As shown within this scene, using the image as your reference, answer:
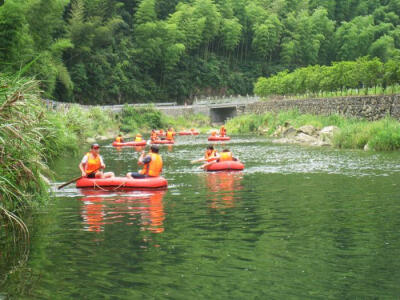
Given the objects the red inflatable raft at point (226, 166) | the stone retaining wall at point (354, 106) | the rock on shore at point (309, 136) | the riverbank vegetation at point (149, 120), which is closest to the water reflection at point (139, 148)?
the rock on shore at point (309, 136)

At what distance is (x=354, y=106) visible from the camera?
117ft

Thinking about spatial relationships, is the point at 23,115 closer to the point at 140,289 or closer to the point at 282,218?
the point at 140,289

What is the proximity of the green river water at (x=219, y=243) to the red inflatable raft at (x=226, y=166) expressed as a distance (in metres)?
3.66

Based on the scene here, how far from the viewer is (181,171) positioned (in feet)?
67.9

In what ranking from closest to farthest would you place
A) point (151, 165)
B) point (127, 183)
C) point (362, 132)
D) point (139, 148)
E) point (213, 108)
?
point (127, 183), point (151, 165), point (362, 132), point (139, 148), point (213, 108)

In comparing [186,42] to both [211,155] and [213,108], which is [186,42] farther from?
[211,155]

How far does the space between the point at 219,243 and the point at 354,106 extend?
28630 mm

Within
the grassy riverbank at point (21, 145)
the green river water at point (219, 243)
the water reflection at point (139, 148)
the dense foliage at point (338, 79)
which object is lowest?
the water reflection at point (139, 148)

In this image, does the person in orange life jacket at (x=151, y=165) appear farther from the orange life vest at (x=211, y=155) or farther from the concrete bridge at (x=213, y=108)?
the concrete bridge at (x=213, y=108)

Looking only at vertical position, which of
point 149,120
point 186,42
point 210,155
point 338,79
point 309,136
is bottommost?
point 309,136

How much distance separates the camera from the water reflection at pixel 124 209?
10758 mm

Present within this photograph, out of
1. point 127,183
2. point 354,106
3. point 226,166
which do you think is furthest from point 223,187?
point 354,106

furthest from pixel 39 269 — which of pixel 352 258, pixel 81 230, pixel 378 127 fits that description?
pixel 378 127

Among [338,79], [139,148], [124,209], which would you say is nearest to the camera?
[124,209]
